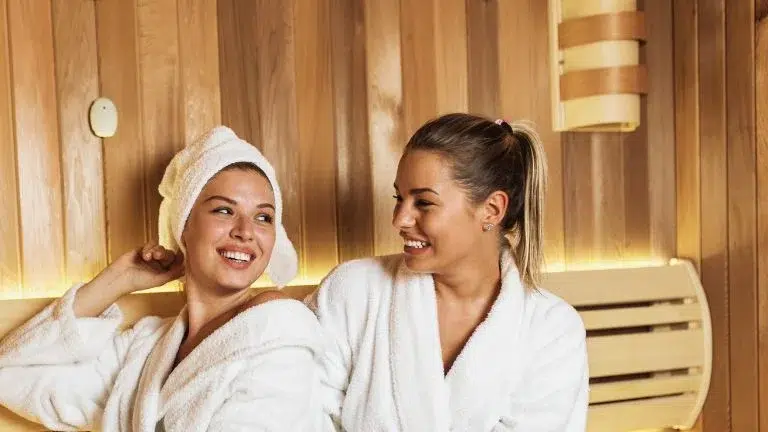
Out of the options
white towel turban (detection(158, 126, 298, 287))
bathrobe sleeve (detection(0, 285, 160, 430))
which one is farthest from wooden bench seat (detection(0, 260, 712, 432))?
bathrobe sleeve (detection(0, 285, 160, 430))

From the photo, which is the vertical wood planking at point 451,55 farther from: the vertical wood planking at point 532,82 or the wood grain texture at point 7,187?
the wood grain texture at point 7,187

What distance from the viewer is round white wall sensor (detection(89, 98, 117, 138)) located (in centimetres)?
190

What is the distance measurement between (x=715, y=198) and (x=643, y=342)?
471 millimetres

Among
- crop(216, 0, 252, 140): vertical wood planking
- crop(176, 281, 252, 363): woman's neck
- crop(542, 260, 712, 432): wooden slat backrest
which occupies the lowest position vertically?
crop(542, 260, 712, 432): wooden slat backrest

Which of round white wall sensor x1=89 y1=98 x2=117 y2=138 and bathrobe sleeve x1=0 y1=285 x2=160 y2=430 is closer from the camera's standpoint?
bathrobe sleeve x1=0 y1=285 x2=160 y2=430

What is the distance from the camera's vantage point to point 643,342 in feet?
7.58

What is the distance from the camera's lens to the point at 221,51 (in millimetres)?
2023

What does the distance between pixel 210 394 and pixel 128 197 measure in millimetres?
679

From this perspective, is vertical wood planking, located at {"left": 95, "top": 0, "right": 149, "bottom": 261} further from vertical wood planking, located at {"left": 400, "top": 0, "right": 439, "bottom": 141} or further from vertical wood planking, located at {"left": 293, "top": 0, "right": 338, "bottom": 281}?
vertical wood planking, located at {"left": 400, "top": 0, "right": 439, "bottom": 141}

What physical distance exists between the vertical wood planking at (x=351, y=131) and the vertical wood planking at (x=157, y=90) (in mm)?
393

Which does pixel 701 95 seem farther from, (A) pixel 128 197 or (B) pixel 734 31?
(A) pixel 128 197

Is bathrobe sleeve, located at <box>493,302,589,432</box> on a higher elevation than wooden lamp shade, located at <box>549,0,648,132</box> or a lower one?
lower

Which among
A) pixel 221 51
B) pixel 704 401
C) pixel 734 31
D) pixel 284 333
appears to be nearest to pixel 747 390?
pixel 704 401

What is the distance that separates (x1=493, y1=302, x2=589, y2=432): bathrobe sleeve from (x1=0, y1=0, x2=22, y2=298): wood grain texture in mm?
1115
